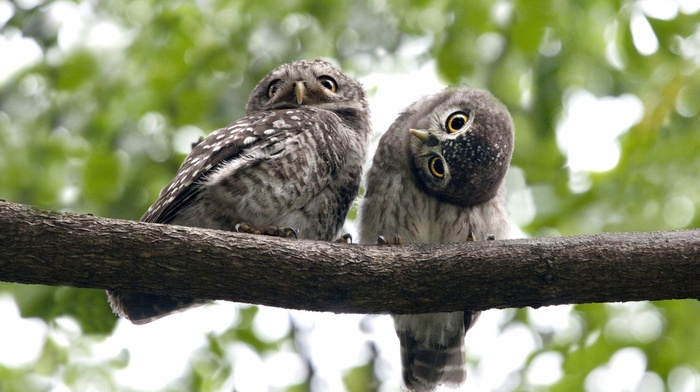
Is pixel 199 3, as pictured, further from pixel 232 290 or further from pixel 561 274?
pixel 561 274

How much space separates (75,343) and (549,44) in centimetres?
367

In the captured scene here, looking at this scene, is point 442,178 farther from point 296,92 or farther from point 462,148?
point 296,92

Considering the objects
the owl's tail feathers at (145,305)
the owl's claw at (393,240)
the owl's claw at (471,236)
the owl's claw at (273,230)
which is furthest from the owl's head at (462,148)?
the owl's tail feathers at (145,305)

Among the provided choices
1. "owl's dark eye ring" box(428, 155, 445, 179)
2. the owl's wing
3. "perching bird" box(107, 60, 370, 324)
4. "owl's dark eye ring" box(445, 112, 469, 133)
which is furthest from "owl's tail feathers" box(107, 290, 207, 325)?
"owl's dark eye ring" box(445, 112, 469, 133)

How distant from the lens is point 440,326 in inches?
165

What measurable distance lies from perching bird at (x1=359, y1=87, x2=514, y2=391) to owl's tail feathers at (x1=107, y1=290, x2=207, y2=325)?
39.3 inches

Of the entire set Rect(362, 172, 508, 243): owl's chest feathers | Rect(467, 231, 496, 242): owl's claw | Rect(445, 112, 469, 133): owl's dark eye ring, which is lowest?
Rect(467, 231, 496, 242): owl's claw

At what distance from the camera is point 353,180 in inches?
151

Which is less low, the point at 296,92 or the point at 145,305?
the point at 296,92

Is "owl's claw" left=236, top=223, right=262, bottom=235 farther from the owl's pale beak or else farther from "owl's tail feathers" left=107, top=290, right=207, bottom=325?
the owl's pale beak

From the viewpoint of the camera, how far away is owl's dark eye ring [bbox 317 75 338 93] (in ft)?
14.8

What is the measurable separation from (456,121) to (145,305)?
169 cm

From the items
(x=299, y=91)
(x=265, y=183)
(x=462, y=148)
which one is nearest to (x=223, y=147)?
(x=265, y=183)

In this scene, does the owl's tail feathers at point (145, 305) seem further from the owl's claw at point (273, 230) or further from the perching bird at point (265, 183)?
the owl's claw at point (273, 230)
